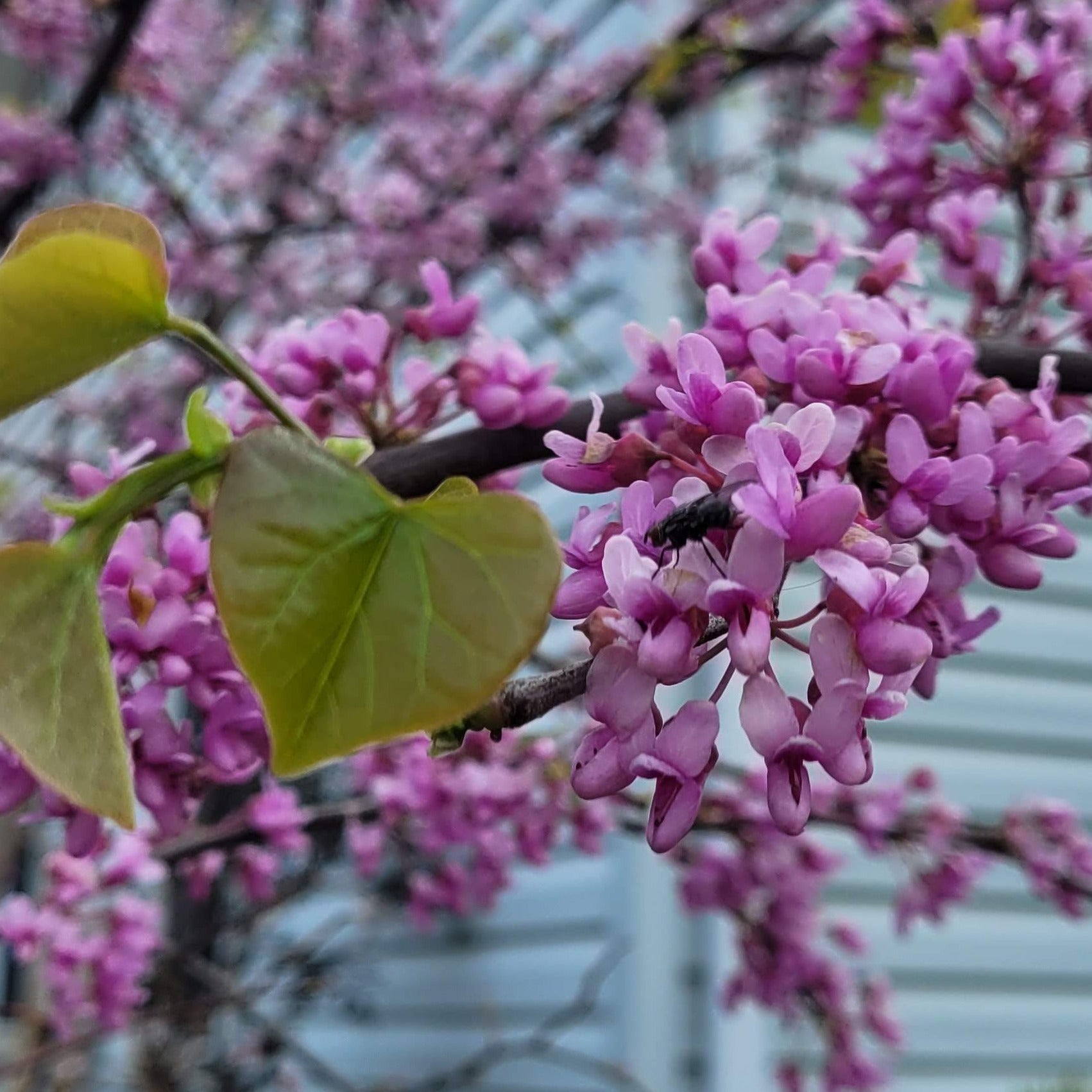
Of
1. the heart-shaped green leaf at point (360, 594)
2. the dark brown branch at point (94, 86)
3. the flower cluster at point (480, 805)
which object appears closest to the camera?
the heart-shaped green leaf at point (360, 594)

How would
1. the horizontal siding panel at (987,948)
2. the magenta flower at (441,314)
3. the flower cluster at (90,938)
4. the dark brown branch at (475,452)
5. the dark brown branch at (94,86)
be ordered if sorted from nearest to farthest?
the dark brown branch at (475,452), the magenta flower at (441,314), the flower cluster at (90,938), the dark brown branch at (94,86), the horizontal siding panel at (987,948)

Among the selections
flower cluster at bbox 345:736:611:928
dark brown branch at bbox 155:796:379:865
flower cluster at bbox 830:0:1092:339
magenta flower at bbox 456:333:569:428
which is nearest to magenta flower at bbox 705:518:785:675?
magenta flower at bbox 456:333:569:428

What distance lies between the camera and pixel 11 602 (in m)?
0.39

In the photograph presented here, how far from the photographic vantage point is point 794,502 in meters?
0.36

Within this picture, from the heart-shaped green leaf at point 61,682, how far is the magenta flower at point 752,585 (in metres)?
0.19

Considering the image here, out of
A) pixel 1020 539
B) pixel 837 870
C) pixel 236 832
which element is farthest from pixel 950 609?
pixel 837 870

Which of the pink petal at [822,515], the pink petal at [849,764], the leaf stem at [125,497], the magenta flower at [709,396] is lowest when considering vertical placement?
the pink petal at [849,764]

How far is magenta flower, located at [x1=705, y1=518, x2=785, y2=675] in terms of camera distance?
36cm

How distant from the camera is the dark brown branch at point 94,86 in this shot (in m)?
1.69

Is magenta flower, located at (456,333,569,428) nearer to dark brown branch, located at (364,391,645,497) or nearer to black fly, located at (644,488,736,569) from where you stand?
dark brown branch, located at (364,391,645,497)

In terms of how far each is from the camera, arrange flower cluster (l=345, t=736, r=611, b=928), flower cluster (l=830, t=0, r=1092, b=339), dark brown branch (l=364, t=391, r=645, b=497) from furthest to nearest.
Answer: flower cluster (l=345, t=736, r=611, b=928)
flower cluster (l=830, t=0, r=1092, b=339)
dark brown branch (l=364, t=391, r=645, b=497)

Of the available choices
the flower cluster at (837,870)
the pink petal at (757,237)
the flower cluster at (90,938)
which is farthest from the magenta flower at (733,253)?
the flower cluster at (90,938)

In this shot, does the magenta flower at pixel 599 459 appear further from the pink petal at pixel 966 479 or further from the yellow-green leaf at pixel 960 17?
the yellow-green leaf at pixel 960 17

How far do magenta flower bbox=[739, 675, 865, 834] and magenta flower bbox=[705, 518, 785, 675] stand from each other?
15 millimetres
